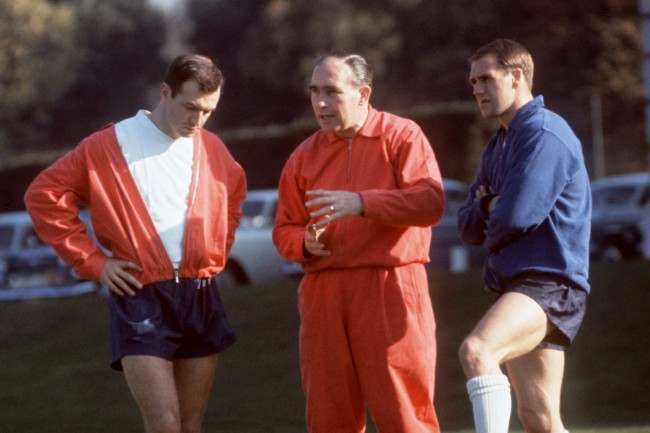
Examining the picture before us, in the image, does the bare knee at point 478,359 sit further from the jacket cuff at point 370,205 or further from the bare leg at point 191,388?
the bare leg at point 191,388

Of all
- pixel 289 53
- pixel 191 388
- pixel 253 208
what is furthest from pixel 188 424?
pixel 289 53

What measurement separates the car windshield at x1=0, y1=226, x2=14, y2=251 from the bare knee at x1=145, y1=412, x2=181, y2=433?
722 inches

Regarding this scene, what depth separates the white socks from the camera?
630 cm

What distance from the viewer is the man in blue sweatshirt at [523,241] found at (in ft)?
20.9

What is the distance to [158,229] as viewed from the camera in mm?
6973

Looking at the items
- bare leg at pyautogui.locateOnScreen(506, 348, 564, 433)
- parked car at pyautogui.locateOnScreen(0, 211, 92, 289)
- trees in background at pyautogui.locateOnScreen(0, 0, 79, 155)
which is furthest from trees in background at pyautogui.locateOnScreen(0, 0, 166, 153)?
bare leg at pyautogui.locateOnScreen(506, 348, 564, 433)

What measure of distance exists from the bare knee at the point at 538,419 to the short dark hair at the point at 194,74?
6.09 feet

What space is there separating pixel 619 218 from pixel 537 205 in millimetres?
22031

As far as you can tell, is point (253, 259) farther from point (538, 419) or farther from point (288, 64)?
point (288, 64)

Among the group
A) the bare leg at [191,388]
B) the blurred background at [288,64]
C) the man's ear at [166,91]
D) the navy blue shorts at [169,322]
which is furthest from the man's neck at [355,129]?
the blurred background at [288,64]

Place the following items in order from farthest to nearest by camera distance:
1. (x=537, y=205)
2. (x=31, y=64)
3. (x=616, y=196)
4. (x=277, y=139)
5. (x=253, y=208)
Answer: (x=31, y=64), (x=277, y=139), (x=616, y=196), (x=253, y=208), (x=537, y=205)

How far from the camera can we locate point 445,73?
146 feet

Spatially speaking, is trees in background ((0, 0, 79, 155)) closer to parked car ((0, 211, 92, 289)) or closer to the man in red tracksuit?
parked car ((0, 211, 92, 289))

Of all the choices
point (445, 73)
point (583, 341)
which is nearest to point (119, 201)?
point (583, 341)
